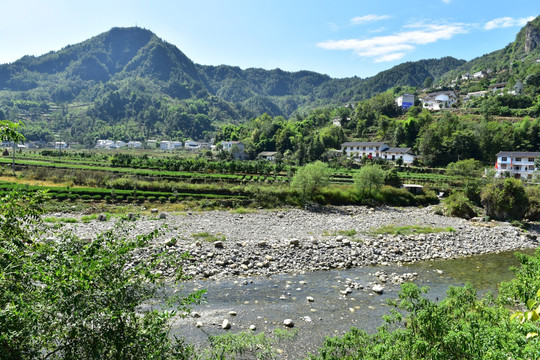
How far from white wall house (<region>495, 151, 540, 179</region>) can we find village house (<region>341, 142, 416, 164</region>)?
69.4 ft

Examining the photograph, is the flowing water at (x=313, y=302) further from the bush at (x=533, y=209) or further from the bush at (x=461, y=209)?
the bush at (x=533, y=209)

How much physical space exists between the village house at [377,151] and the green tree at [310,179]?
151ft

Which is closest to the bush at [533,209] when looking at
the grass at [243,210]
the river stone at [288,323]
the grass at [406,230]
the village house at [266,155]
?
the grass at [406,230]

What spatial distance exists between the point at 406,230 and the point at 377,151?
6434cm

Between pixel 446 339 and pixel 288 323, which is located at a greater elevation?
pixel 446 339

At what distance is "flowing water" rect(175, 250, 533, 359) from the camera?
15.5 m

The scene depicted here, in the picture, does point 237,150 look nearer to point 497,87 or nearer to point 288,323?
point 288,323

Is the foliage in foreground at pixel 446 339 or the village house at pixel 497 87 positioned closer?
the foliage in foreground at pixel 446 339

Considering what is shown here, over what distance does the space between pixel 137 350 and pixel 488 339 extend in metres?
8.24

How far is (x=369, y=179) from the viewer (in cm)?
Result: 5300

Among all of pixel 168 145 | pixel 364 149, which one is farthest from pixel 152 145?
pixel 364 149

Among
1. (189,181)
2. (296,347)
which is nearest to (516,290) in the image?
(296,347)

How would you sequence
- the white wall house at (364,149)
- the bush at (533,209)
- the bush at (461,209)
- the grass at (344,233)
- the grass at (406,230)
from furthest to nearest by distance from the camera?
the white wall house at (364,149), the bush at (461,209), the bush at (533,209), the grass at (406,230), the grass at (344,233)

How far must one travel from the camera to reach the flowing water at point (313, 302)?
15.5m
